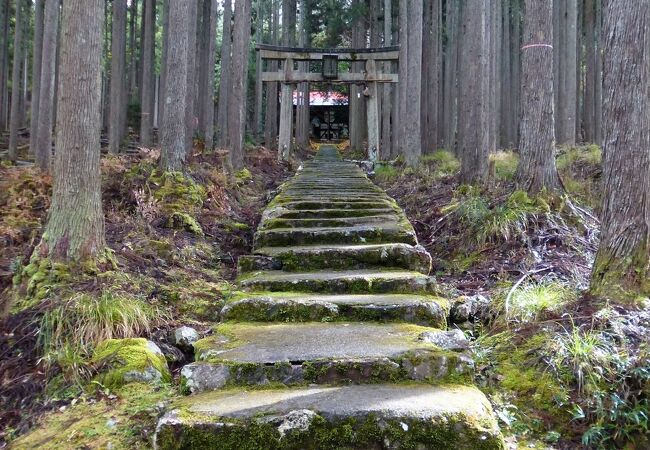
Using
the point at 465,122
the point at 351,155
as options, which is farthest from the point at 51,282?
the point at 351,155

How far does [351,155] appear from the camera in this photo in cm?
2438

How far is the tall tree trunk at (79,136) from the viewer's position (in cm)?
467

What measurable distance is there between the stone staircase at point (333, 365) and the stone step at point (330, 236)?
0.91ft

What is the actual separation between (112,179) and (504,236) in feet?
18.4

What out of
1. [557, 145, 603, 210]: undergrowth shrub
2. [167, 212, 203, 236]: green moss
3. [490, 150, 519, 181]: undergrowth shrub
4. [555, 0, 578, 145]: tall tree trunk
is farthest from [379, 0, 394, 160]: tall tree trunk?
[167, 212, 203, 236]: green moss

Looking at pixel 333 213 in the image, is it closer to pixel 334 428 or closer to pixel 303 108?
pixel 334 428

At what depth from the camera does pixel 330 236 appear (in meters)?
6.04

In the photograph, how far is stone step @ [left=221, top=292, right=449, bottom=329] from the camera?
416cm

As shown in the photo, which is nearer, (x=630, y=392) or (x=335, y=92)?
(x=630, y=392)

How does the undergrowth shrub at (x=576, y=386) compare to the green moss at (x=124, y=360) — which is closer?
the undergrowth shrub at (x=576, y=386)

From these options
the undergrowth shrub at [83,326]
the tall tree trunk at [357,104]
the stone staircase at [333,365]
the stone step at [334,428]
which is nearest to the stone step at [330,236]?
the stone staircase at [333,365]

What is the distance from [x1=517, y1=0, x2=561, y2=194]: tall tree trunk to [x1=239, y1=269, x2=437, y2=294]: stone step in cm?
277

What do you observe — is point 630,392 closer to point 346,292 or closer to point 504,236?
point 346,292

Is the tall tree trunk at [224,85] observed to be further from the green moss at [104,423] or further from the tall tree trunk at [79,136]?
the green moss at [104,423]
